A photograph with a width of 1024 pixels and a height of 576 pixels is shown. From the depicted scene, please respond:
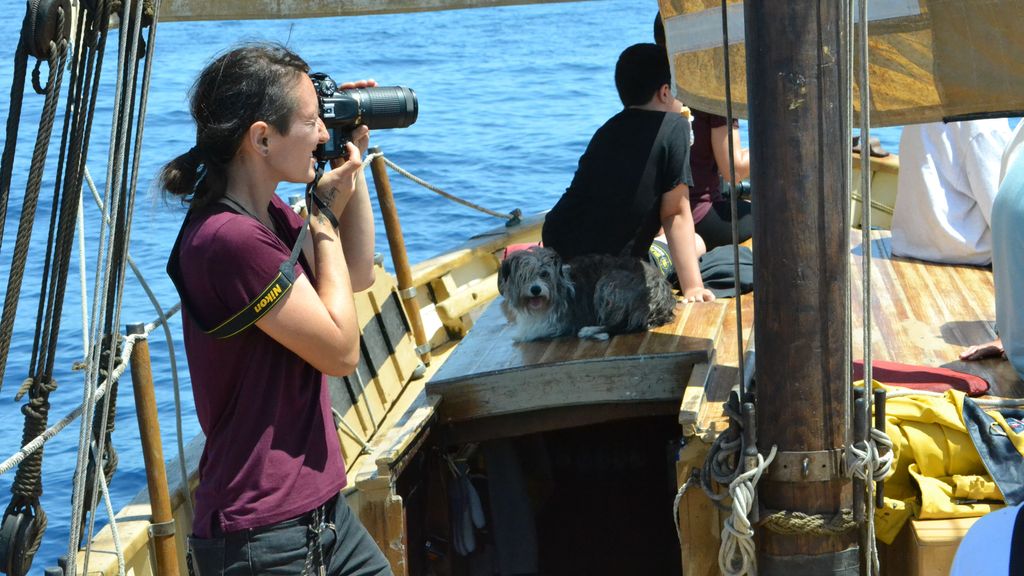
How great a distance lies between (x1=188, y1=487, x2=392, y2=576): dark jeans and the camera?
2.19 meters

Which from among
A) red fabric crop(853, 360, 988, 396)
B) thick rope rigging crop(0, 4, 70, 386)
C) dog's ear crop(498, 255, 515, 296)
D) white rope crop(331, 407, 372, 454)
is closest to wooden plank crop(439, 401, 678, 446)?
dog's ear crop(498, 255, 515, 296)

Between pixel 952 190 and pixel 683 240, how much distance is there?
62.0 inches

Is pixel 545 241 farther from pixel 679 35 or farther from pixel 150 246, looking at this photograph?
pixel 150 246

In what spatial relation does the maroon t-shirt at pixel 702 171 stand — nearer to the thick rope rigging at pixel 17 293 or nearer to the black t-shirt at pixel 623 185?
the black t-shirt at pixel 623 185

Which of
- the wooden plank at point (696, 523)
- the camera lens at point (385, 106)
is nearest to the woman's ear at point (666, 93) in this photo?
the wooden plank at point (696, 523)

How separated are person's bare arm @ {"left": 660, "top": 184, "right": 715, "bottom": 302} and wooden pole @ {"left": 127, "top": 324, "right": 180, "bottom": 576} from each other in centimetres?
177

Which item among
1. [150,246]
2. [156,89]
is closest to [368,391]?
[150,246]

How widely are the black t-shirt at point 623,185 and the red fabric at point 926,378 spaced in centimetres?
95

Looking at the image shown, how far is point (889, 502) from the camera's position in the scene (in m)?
2.92

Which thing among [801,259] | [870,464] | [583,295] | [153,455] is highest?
Result: [801,259]

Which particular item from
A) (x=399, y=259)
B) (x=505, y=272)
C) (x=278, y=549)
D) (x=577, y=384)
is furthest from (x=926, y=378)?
(x=399, y=259)

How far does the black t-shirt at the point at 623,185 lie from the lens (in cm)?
410

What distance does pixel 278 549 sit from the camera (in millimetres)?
2203

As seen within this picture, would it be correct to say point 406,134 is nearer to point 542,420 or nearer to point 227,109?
point 542,420
